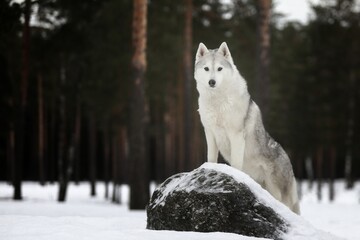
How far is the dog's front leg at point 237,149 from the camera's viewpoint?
296 inches

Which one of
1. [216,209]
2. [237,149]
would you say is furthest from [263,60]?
[216,209]

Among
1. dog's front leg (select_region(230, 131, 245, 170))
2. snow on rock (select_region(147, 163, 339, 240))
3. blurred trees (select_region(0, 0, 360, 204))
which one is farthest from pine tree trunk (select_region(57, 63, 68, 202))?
snow on rock (select_region(147, 163, 339, 240))

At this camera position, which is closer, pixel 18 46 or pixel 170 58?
pixel 18 46

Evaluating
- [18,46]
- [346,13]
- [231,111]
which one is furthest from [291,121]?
[231,111]

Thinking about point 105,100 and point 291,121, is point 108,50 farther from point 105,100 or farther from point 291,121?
point 291,121

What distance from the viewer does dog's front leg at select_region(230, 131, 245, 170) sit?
7520 mm

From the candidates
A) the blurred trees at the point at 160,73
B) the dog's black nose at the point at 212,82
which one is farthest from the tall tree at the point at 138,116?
the dog's black nose at the point at 212,82

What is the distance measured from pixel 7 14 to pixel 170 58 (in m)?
19.5

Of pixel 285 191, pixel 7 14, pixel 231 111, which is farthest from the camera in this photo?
pixel 7 14

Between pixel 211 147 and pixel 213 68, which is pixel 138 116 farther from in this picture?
pixel 213 68

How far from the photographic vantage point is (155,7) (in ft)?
86.8

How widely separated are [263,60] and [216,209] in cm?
1030

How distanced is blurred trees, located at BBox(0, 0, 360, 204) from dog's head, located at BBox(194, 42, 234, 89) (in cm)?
551

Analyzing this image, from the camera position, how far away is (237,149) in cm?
752
